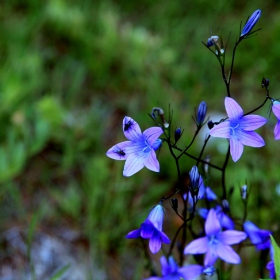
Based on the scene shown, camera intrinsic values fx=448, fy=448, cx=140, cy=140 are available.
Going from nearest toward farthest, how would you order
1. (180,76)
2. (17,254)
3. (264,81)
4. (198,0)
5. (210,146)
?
1. (264,81)
2. (17,254)
3. (210,146)
4. (180,76)
5. (198,0)

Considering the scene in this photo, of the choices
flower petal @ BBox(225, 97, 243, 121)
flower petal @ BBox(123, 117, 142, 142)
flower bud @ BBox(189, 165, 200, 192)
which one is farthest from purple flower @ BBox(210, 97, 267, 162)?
flower petal @ BBox(123, 117, 142, 142)

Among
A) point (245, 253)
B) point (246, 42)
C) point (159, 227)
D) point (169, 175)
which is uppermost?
point (246, 42)

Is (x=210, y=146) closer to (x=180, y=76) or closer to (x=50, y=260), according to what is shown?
(x=180, y=76)

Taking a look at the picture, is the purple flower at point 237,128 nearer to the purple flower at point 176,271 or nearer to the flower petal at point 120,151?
the flower petal at point 120,151

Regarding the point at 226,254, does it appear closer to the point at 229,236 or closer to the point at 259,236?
the point at 229,236

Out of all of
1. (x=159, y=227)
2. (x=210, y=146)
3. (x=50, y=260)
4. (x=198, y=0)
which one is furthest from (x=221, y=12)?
(x=159, y=227)

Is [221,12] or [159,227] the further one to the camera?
[221,12]

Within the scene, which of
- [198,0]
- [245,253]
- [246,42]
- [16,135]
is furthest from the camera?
[198,0]
